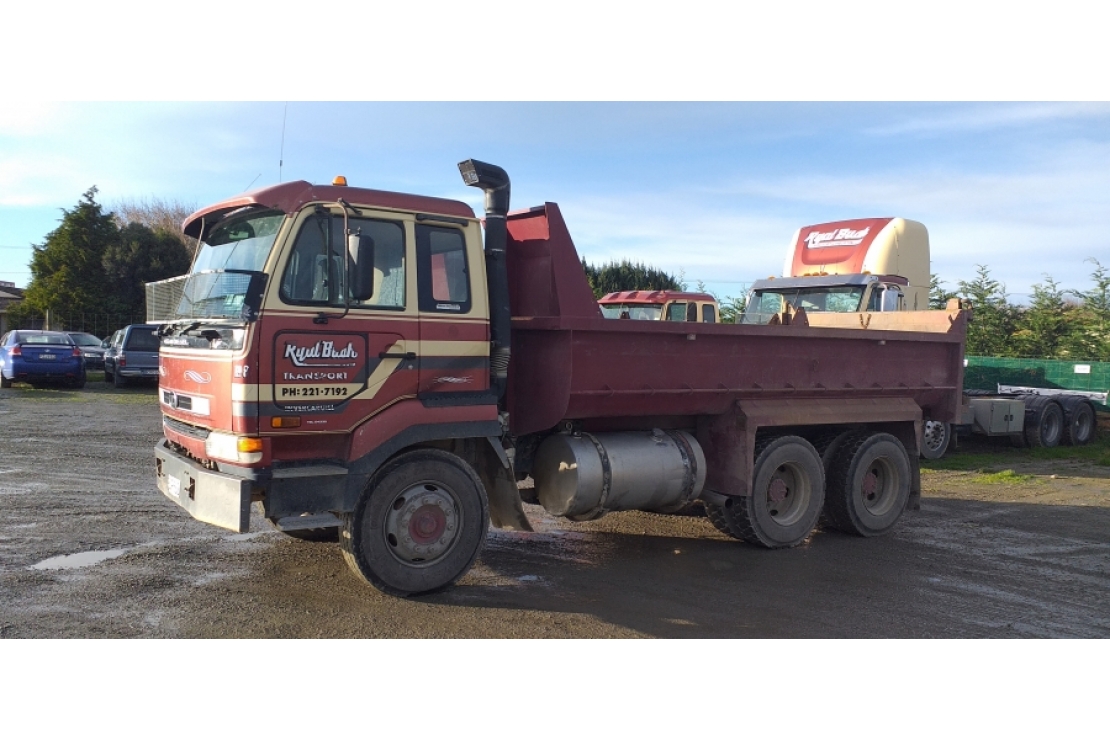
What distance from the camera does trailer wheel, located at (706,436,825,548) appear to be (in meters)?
7.84

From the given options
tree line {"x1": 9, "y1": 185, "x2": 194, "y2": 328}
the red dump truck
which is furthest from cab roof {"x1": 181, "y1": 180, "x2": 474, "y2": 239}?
tree line {"x1": 9, "y1": 185, "x2": 194, "y2": 328}

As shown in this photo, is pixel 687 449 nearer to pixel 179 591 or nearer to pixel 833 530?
pixel 833 530

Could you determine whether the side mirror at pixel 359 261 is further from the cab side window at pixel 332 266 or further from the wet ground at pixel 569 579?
the wet ground at pixel 569 579

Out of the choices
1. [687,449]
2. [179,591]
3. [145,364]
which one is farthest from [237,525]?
[145,364]

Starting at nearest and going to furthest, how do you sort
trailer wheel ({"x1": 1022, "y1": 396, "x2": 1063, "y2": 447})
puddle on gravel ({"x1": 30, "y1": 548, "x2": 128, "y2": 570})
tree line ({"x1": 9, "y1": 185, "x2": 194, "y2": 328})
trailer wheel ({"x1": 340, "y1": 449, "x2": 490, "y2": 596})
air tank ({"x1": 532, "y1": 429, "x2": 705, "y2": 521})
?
1. trailer wheel ({"x1": 340, "y1": 449, "x2": 490, "y2": 596})
2. puddle on gravel ({"x1": 30, "y1": 548, "x2": 128, "y2": 570})
3. air tank ({"x1": 532, "y1": 429, "x2": 705, "y2": 521})
4. trailer wheel ({"x1": 1022, "y1": 396, "x2": 1063, "y2": 447})
5. tree line ({"x1": 9, "y1": 185, "x2": 194, "y2": 328})

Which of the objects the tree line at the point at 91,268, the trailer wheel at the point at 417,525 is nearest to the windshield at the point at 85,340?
the tree line at the point at 91,268

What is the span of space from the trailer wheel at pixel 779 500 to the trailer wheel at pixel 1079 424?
436 inches

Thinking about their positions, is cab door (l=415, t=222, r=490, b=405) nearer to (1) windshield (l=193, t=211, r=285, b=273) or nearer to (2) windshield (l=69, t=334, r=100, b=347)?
(1) windshield (l=193, t=211, r=285, b=273)

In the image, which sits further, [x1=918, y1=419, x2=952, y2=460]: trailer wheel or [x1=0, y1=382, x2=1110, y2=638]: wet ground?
[x1=918, y1=419, x2=952, y2=460]: trailer wheel

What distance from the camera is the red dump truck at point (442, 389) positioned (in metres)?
5.57

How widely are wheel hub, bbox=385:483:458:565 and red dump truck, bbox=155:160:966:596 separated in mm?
14

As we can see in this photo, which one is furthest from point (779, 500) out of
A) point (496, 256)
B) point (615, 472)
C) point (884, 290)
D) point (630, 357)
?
point (884, 290)

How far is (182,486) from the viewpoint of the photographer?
5.99 metres

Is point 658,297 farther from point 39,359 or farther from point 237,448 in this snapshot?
point 39,359
